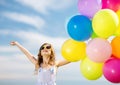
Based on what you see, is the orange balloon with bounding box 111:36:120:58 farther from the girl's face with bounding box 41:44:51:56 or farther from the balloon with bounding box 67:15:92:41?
the girl's face with bounding box 41:44:51:56

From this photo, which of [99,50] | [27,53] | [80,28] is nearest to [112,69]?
[99,50]

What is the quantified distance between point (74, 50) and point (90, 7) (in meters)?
0.70

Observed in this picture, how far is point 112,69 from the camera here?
18.4 feet

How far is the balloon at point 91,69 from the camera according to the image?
5.81 m

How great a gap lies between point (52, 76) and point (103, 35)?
4.49ft

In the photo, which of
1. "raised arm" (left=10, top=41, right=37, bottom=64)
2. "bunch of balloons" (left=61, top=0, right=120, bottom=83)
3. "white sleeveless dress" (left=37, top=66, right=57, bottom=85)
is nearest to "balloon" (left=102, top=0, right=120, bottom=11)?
"bunch of balloons" (left=61, top=0, right=120, bottom=83)

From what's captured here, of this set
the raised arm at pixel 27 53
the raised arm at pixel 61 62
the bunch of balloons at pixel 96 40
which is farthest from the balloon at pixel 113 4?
the raised arm at pixel 27 53

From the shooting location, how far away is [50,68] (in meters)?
6.52

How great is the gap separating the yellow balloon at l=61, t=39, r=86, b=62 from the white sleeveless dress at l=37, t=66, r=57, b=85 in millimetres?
641

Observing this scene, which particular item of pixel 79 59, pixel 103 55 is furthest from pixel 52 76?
pixel 103 55

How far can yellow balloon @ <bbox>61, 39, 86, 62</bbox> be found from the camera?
19.1 ft

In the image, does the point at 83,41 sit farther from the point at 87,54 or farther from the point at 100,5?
the point at 100,5

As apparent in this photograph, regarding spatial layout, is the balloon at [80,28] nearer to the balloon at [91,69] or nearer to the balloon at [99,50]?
the balloon at [99,50]

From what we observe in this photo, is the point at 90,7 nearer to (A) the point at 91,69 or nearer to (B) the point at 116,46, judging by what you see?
(B) the point at 116,46
